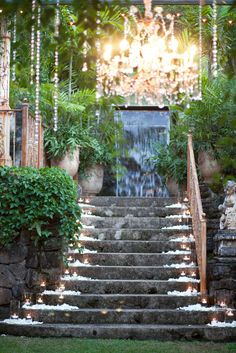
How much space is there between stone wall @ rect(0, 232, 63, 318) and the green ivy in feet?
0.43

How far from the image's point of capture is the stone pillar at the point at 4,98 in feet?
34.1

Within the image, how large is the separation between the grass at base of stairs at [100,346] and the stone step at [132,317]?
1.78ft

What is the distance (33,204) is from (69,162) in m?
3.41

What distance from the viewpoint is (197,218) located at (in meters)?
10.8

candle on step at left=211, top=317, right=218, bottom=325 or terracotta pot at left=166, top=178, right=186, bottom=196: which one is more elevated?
terracotta pot at left=166, top=178, right=186, bottom=196

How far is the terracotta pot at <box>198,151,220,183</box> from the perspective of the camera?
13086 mm

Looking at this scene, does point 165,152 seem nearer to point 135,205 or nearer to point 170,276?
point 135,205

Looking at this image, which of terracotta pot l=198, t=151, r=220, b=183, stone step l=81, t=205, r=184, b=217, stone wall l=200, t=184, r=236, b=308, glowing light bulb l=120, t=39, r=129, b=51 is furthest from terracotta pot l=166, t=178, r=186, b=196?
glowing light bulb l=120, t=39, r=129, b=51

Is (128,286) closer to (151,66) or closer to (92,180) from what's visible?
(151,66)

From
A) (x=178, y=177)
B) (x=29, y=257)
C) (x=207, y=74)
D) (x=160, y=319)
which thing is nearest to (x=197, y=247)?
(x=160, y=319)

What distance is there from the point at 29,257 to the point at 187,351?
2.84 metres

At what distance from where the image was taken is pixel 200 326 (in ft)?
29.3

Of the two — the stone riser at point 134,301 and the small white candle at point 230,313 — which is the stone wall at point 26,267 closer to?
the stone riser at point 134,301

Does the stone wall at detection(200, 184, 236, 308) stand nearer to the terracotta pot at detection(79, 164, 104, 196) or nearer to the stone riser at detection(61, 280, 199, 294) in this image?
the stone riser at detection(61, 280, 199, 294)
